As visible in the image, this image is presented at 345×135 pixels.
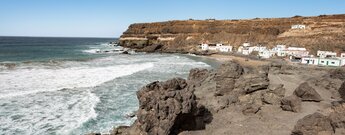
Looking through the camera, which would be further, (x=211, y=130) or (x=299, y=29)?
(x=299, y=29)

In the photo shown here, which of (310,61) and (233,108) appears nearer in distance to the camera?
(233,108)

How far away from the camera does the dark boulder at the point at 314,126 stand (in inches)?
483

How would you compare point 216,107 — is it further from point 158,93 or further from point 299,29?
point 299,29

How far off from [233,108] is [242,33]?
83522mm

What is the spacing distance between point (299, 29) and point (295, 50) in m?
23.6

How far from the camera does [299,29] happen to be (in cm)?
8700

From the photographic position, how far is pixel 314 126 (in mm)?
12328

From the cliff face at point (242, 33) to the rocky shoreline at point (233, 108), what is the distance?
53.6 meters

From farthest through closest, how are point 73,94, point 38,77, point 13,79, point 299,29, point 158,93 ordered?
point 299,29 < point 38,77 < point 13,79 < point 73,94 < point 158,93

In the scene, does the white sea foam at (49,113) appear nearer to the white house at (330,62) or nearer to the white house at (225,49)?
the white house at (330,62)

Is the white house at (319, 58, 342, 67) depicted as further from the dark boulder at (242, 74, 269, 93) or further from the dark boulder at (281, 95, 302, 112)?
the dark boulder at (281, 95, 302, 112)

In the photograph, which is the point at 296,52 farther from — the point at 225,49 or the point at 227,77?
the point at 227,77

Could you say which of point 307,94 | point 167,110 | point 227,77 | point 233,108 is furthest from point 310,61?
point 167,110

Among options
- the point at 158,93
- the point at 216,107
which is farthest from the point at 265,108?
the point at 158,93
